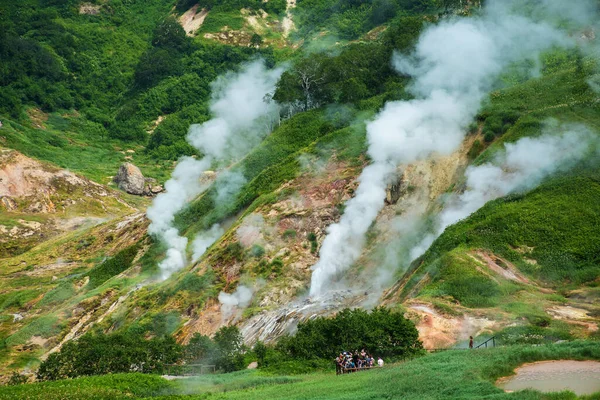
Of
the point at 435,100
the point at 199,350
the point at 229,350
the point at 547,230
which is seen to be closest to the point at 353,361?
the point at 229,350

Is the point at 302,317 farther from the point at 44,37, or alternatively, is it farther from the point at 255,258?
the point at 44,37

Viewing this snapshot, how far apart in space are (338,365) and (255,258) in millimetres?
20112

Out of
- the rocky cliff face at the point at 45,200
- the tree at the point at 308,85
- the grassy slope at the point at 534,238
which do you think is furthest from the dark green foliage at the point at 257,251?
the rocky cliff face at the point at 45,200

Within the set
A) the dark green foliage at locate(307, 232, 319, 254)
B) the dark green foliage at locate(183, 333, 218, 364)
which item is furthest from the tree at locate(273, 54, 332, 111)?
the dark green foliage at locate(183, 333, 218, 364)

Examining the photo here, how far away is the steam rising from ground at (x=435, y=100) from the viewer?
51.8 metres

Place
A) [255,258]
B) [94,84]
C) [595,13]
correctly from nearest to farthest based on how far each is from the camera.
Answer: [255,258] < [595,13] < [94,84]

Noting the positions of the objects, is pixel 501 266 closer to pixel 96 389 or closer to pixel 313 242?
pixel 313 242

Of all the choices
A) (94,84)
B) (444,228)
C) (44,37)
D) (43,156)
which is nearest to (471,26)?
(444,228)

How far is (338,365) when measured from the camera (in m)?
32.4

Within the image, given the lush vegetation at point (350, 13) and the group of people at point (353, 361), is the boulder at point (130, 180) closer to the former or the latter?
the lush vegetation at point (350, 13)

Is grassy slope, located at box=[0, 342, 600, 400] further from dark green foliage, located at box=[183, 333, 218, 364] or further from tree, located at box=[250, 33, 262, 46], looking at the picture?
tree, located at box=[250, 33, 262, 46]

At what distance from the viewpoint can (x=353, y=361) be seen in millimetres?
33062

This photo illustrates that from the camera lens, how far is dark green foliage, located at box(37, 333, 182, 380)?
38.6 metres

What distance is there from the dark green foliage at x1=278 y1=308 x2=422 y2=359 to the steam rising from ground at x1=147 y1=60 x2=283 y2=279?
86.2 ft
